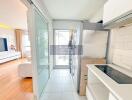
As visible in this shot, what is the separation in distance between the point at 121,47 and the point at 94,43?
604 mm

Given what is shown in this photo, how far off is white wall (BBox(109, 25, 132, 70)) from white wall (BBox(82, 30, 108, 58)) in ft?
0.60

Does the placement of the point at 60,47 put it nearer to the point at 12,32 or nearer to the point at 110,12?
the point at 110,12

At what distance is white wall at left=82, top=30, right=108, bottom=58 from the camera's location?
2.18 metres

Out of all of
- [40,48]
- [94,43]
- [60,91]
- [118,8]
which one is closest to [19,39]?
[40,48]

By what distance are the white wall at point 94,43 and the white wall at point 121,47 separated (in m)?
0.18

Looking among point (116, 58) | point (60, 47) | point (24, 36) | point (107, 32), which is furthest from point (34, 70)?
point (24, 36)

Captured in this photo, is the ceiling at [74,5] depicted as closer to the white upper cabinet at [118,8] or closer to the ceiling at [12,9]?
the ceiling at [12,9]

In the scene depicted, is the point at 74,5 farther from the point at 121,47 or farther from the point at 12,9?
the point at 12,9

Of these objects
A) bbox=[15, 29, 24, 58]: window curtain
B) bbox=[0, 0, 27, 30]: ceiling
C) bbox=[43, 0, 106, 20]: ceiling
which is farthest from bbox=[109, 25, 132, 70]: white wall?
bbox=[15, 29, 24, 58]: window curtain

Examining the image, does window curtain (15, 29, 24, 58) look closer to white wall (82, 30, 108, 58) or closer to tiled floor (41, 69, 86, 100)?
tiled floor (41, 69, 86, 100)

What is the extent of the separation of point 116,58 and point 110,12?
3.16ft

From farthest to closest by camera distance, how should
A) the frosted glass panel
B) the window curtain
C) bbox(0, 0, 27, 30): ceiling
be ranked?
the window curtain < bbox(0, 0, 27, 30): ceiling < the frosted glass panel

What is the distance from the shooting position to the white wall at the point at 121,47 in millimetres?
1528

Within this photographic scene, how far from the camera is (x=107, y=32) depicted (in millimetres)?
2172
